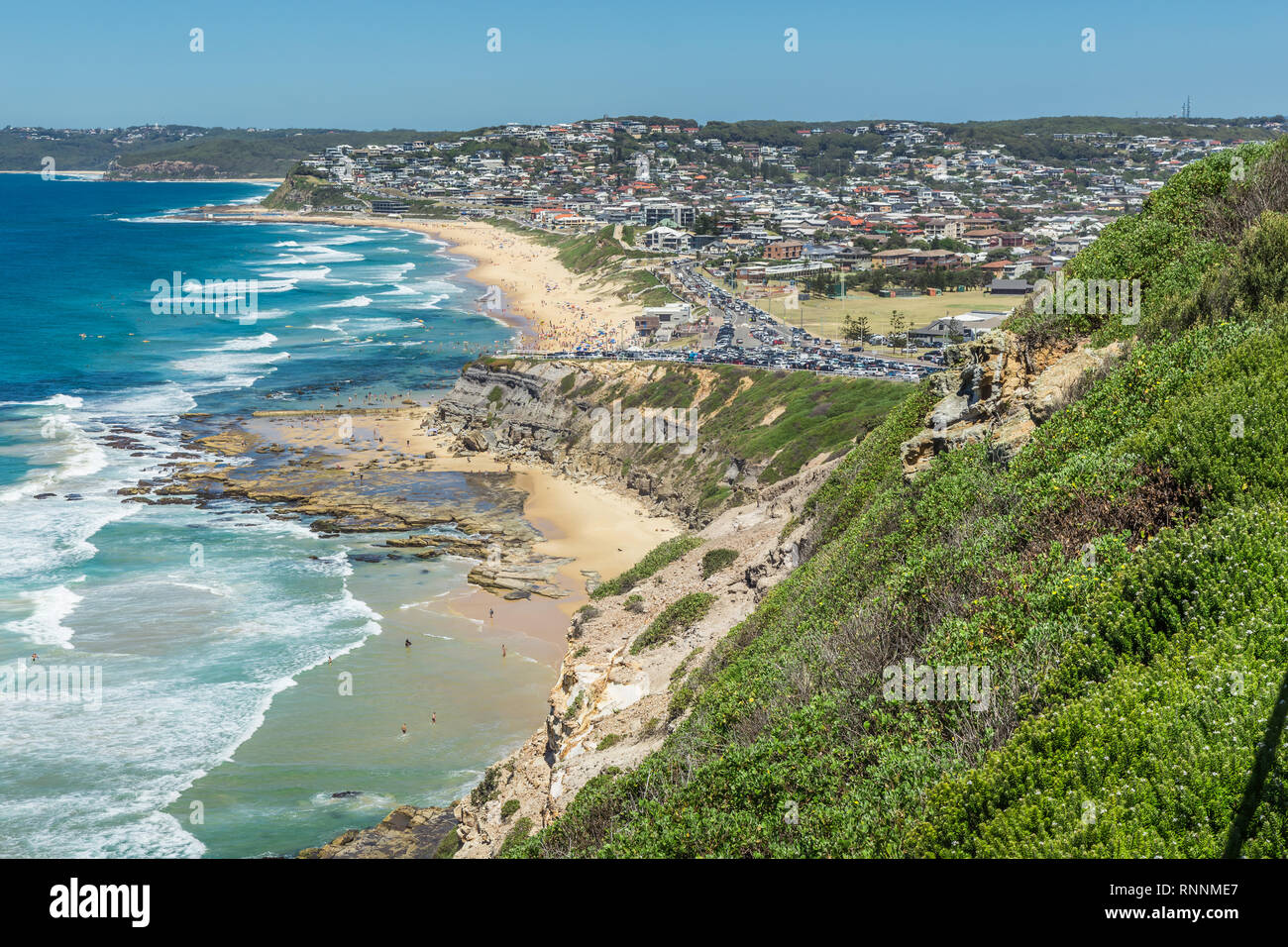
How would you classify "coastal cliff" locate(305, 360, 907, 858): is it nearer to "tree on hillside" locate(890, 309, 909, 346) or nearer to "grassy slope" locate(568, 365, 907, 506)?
"grassy slope" locate(568, 365, 907, 506)

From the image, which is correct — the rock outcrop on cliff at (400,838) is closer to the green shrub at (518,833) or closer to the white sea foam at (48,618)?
the green shrub at (518,833)

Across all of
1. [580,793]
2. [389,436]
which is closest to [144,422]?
[389,436]

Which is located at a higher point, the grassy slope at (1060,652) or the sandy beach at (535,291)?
the sandy beach at (535,291)

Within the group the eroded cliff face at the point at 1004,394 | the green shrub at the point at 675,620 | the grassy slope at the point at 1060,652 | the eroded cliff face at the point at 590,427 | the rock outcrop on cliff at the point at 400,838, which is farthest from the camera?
the eroded cliff face at the point at 590,427

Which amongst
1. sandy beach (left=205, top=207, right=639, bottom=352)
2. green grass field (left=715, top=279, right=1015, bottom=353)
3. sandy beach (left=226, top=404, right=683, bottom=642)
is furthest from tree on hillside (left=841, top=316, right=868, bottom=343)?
sandy beach (left=226, top=404, right=683, bottom=642)

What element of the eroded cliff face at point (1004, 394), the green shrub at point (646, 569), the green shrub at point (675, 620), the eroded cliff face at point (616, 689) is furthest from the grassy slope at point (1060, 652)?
the green shrub at point (646, 569)

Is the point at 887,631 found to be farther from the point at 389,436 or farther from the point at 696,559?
the point at 389,436

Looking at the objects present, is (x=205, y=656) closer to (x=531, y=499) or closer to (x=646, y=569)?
(x=646, y=569)
